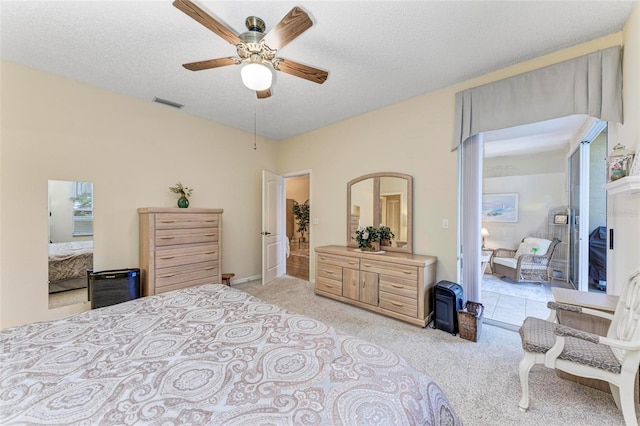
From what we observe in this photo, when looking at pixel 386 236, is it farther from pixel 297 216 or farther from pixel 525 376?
pixel 297 216

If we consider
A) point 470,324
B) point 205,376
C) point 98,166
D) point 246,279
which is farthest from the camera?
point 246,279

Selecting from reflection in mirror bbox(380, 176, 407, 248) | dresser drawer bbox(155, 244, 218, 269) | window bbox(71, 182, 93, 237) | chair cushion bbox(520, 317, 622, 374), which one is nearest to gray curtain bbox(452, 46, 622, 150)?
reflection in mirror bbox(380, 176, 407, 248)

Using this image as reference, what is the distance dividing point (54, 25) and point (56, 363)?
276cm

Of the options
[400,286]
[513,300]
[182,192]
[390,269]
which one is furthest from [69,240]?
[513,300]

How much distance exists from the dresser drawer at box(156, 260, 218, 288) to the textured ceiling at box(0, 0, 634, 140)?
2.40m

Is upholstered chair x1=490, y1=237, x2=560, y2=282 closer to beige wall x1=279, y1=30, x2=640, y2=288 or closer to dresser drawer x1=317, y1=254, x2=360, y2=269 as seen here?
beige wall x1=279, y1=30, x2=640, y2=288

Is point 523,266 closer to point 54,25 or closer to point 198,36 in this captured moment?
point 198,36

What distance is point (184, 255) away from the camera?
3.53 metres

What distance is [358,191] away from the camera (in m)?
4.11

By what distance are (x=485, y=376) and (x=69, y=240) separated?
4677 mm

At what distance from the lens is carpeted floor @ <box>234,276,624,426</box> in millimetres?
1655

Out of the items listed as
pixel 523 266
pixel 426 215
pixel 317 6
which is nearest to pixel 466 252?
pixel 426 215

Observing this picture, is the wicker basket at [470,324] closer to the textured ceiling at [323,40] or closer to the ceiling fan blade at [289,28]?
the textured ceiling at [323,40]

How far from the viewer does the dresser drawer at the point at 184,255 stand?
10.9ft
